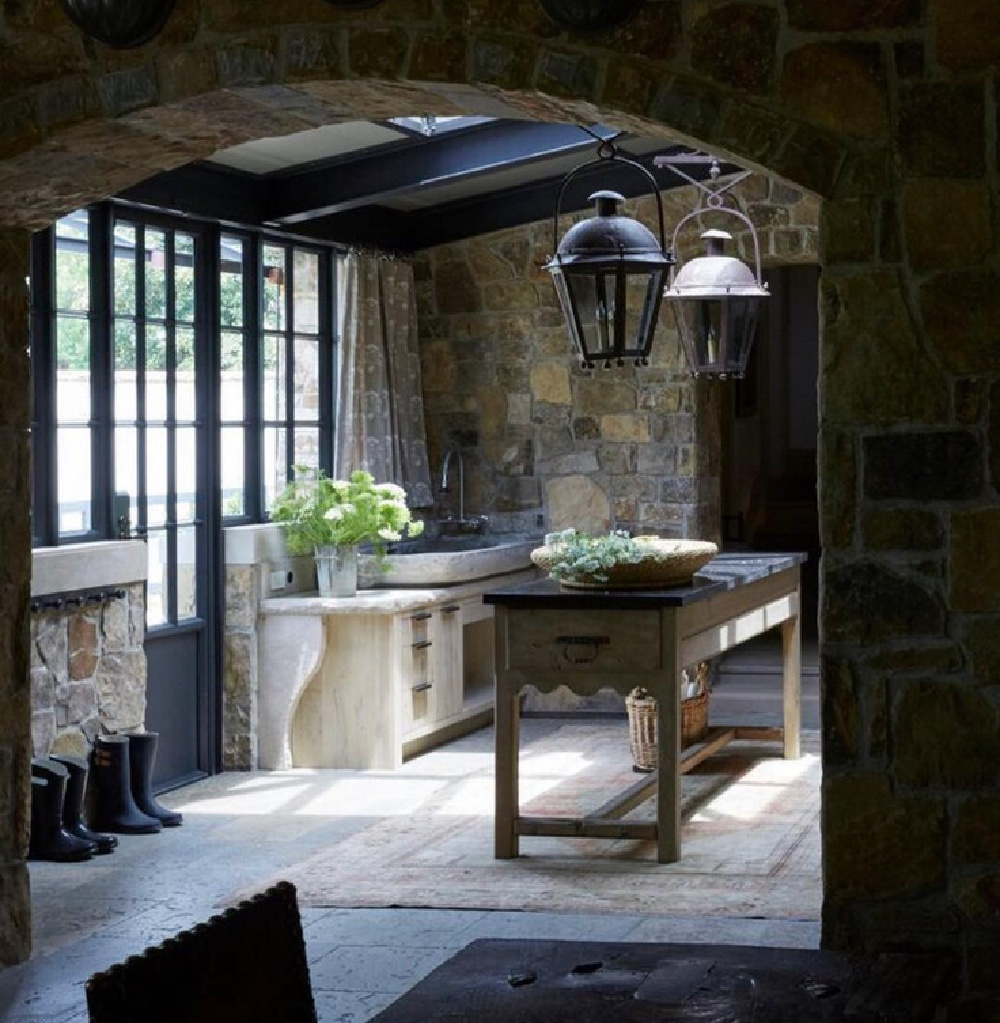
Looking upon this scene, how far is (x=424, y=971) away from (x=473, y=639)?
4692mm

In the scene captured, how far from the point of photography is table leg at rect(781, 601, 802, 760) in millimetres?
7953

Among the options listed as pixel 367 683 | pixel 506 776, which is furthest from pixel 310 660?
pixel 506 776

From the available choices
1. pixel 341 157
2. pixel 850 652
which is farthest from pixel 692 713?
pixel 850 652

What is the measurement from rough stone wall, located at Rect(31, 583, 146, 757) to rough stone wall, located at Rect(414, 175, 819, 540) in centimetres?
294

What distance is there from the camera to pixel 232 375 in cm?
810

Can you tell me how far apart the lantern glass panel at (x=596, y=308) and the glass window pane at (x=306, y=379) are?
3.25 metres

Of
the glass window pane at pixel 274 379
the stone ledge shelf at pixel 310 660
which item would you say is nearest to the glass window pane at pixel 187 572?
the stone ledge shelf at pixel 310 660

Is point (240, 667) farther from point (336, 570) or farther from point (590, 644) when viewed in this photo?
point (590, 644)

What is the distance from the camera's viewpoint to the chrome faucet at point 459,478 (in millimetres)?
9727

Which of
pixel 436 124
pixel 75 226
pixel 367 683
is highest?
pixel 436 124

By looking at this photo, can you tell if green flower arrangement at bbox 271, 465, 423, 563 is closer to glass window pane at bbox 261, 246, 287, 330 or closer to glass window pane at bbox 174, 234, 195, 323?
glass window pane at bbox 261, 246, 287, 330

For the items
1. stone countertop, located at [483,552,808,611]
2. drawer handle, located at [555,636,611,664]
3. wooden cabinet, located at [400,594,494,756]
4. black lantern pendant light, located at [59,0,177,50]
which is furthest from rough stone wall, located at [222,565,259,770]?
black lantern pendant light, located at [59,0,177,50]

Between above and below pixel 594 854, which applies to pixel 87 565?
above

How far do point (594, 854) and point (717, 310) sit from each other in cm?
191
